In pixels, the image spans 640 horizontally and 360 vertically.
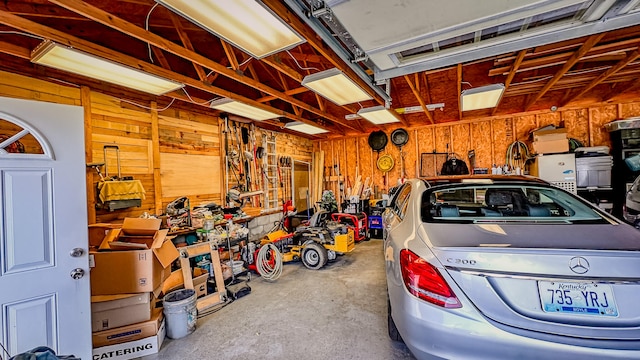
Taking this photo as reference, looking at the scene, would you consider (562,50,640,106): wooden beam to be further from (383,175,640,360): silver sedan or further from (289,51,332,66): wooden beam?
(289,51,332,66): wooden beam

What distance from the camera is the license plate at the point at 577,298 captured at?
1110mm

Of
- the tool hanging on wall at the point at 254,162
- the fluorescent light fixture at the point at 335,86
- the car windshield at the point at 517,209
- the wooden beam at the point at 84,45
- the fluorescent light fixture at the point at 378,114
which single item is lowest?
the car windshield at the point at 517,209

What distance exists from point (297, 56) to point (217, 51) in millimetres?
1152

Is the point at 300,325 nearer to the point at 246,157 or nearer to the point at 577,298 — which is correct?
the point at 577,298

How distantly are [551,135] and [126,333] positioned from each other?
7.39 meters

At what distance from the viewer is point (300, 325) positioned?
2.63m

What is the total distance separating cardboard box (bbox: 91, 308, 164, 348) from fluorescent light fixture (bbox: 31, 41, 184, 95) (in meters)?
2.52

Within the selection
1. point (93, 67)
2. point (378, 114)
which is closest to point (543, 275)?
point (93, 67)

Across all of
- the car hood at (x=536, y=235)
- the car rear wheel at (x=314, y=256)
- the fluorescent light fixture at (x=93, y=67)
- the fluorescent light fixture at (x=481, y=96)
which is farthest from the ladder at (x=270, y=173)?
the car hood at (x=536, y=235)

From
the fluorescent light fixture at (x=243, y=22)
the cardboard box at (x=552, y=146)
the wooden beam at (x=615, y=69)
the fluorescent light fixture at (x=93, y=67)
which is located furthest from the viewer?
the cardboard box at (x=552, y=146)

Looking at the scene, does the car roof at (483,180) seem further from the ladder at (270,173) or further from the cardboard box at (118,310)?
the ladder at (270,173)

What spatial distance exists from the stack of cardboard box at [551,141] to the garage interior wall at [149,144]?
232 inches

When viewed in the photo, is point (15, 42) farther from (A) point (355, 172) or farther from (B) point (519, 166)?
(B) point (519, 166)

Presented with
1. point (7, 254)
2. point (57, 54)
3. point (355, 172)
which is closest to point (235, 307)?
point (7, 254)
